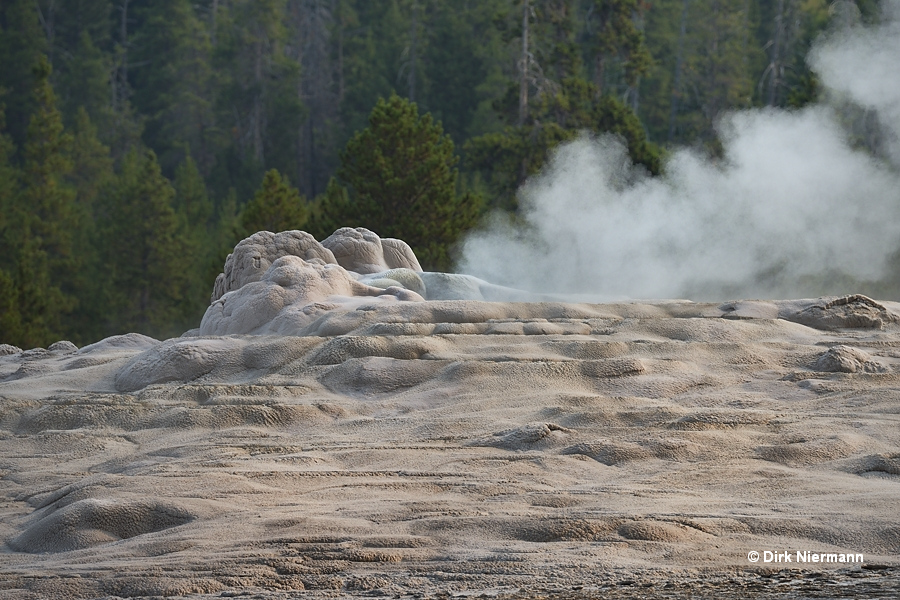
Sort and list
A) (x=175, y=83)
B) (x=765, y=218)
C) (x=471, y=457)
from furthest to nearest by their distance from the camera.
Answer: (x=175, y=83)
(x=765, y=218)
(x=471, y=457)

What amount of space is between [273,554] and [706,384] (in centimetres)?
321

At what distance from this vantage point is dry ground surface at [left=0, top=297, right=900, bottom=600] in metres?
3.78

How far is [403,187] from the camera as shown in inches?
787

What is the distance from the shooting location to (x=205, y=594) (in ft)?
11.8

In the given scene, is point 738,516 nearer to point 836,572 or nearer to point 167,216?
point 836,572

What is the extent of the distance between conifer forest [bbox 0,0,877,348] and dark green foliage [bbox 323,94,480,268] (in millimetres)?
40

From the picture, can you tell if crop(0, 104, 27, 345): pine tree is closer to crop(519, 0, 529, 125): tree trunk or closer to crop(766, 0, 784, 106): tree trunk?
crop(519, 0, 529, 125): tree trunk

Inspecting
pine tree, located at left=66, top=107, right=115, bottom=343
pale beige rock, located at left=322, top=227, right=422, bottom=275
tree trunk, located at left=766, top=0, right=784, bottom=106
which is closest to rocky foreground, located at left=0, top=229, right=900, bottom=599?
pale beige rock, located at left=322, top=227, right=422, bottom=275

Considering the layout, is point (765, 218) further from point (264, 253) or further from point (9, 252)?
point (9, 252)

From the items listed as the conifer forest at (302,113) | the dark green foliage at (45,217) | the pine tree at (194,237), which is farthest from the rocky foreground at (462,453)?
the dark green foliage at (45,217)

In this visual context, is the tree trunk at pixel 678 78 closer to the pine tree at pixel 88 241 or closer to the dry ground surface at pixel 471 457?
the pine tree at pixel 88 241

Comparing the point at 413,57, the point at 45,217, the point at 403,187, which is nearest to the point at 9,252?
the point at 45,217

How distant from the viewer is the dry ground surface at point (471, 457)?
378 centimetres

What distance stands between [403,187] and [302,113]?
65.6ft
